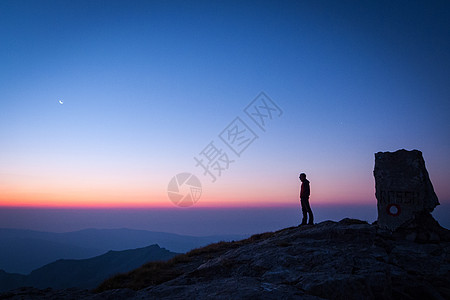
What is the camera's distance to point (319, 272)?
6.03m

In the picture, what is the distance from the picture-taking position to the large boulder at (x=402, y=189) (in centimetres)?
1033

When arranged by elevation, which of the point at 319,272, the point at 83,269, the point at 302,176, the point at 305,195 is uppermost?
the point at 302,176

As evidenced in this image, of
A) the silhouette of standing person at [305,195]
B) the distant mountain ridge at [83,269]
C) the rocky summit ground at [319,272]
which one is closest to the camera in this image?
the rocky summit ground at [319,272]

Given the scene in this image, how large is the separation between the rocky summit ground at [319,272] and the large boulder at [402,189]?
0.62m

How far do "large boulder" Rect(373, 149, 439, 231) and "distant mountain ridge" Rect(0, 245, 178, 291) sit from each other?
114059mm

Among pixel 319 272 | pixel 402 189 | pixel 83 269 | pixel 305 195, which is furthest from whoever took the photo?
pixel 83 269

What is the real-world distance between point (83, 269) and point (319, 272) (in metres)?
152

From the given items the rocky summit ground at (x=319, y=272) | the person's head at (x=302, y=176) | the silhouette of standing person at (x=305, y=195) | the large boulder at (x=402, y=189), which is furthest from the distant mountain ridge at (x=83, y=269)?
the large boulder at (x=402, y=189)

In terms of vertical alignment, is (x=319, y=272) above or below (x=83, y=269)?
above

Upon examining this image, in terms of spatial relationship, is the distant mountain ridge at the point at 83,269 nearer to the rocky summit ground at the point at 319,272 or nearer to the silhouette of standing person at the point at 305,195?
the silhouette of standing person at the point at 305,195

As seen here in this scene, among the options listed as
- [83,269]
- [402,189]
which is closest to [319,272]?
[402,189]

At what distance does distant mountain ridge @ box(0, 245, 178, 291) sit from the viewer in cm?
11323

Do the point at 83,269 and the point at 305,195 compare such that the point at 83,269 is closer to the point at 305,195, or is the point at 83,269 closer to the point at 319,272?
the point at 305,195

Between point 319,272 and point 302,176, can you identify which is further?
point 302,176
